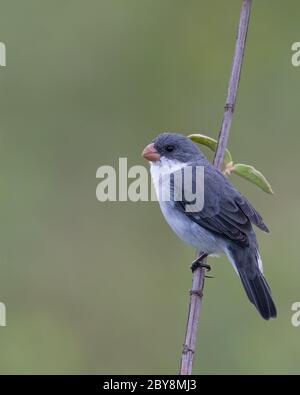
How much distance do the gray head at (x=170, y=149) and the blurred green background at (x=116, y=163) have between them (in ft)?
4.53

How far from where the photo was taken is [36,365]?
5.96 metres

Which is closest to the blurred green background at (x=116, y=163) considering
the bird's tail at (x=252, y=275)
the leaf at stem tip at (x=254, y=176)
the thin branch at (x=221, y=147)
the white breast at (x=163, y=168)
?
the bird's tail at (x=252, y=275)

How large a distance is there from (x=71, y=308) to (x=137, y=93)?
226 cm

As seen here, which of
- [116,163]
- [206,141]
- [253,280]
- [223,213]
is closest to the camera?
[206,141]

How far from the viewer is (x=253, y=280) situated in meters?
4.71

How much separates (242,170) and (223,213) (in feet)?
3.07

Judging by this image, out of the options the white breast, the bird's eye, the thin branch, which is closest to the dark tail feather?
the thin branch

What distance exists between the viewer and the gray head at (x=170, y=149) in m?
5.14

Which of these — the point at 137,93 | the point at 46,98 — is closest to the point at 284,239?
the point at 137,93

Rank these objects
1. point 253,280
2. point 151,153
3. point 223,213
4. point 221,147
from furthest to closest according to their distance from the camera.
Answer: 1. point 151,153
2. point 223,213
3. point 253,280
4. point 221,147

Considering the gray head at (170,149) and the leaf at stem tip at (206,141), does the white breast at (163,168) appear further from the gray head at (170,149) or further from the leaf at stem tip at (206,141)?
the leaf at stem tip at (206,141)

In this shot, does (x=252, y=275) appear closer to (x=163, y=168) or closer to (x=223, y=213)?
(x=223, y=213)

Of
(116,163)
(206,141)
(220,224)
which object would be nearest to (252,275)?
(220,224)

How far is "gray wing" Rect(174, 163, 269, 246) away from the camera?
4797 mm
